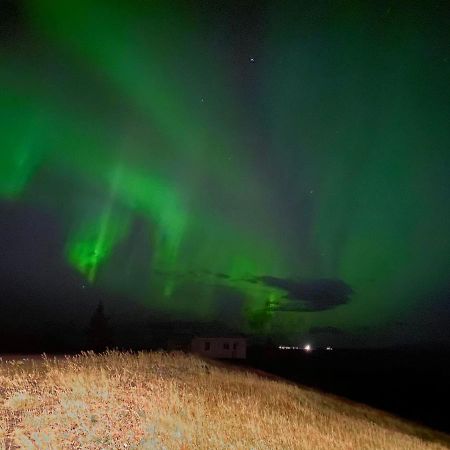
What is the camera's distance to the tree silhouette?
7538cm

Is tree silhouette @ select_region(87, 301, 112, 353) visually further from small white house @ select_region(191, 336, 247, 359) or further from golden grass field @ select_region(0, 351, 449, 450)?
golden grass field @ select_region(0, 351, 449, 450)

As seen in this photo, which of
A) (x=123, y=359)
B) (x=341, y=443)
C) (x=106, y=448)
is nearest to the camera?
(x=106, y=448)

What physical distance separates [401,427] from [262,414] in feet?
32.4

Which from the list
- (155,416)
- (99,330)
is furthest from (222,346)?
(155,416)

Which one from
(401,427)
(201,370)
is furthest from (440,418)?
(201,370)

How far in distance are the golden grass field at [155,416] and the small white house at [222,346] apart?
41932mm

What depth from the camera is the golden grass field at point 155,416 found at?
29.5 ft

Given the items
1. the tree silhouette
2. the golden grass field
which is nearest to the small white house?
the tree silhouette

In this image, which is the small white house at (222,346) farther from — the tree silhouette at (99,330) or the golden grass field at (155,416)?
the golden grass field at (155,416)

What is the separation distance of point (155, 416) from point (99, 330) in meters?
69.8

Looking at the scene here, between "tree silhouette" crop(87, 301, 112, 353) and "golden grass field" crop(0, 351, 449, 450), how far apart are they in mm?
62601

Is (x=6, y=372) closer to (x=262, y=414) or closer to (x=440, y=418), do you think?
(x=262, y=414)

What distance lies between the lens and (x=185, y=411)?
10500 millimetres

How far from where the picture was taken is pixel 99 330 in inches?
3017
